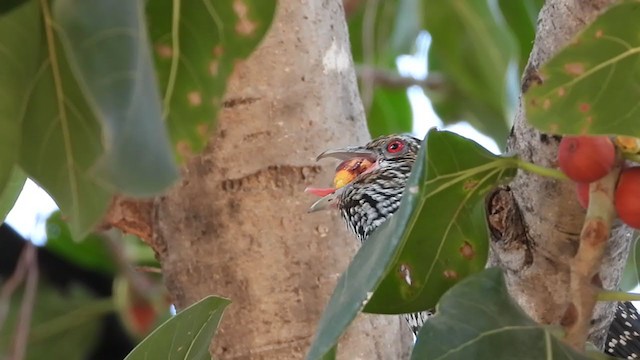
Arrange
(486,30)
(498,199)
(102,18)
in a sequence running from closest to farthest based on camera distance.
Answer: (102,18), (498,199), (486,30)

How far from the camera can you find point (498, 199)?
1.66 m

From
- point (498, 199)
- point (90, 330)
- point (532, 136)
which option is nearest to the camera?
point (532, 136)

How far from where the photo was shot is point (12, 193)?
1649 millimetres

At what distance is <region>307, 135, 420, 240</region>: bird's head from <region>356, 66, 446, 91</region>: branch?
1.00 m

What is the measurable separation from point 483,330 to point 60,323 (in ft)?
10.4

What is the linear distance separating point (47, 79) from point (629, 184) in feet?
2.16

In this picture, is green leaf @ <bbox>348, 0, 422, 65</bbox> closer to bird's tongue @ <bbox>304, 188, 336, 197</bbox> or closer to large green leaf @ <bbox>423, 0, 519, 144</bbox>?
large green leaf @ <bbox>423, 0, 519, 144</bbox>

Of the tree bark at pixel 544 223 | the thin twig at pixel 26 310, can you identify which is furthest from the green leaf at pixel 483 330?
the thin twig at pixel 26 310

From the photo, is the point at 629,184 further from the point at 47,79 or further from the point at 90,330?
the point at 90,330

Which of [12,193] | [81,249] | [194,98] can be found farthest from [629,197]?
[81,249]

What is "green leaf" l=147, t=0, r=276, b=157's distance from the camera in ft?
4.02

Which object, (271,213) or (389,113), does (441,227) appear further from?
(389,113)

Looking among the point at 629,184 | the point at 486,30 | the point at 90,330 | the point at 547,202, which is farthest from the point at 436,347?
the point at 90,330

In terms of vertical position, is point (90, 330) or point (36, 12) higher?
point (36, 12)
